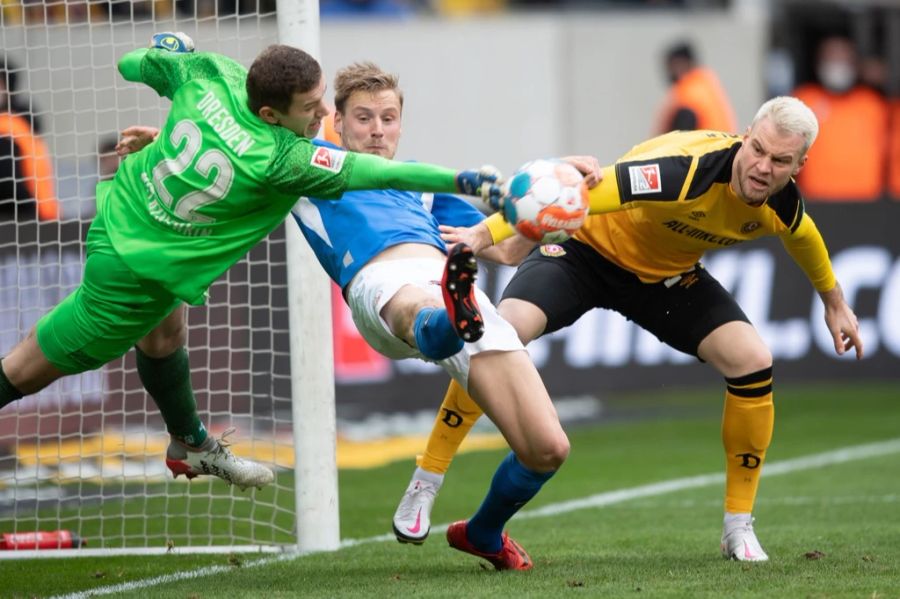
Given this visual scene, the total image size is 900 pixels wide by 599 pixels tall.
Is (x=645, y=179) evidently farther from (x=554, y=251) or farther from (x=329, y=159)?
(x=329, y=159)

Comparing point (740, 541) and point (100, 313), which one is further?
point (740, 541)

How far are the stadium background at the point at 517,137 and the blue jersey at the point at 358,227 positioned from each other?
159cm

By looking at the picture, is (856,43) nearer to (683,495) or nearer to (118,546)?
(683,495)

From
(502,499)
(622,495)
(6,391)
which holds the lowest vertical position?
(622,495)

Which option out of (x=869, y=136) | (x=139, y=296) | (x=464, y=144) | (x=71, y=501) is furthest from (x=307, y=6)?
(x=869, y=136)

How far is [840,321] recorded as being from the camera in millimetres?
7152

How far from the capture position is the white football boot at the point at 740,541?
6.83 m

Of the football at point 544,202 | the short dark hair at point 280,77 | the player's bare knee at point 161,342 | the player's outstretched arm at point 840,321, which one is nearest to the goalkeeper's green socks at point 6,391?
the player's bare knee at point 161,342

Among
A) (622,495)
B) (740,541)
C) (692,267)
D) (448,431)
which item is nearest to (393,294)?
(448,431)

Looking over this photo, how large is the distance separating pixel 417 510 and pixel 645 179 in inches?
71.1

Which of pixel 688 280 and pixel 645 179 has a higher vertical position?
pixel 645 179

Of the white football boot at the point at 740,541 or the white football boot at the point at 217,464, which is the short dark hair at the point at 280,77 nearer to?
the white football boot at the point at 217,464

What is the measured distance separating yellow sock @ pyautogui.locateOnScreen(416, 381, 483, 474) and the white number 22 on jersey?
159 cm

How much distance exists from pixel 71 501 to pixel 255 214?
12.4 ft
